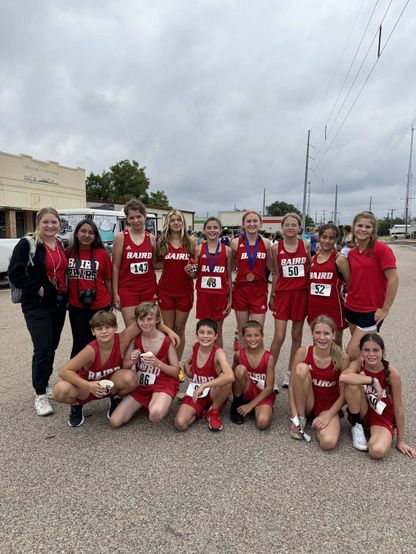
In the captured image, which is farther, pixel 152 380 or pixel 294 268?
pixel 294 268

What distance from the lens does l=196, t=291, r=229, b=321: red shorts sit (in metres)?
4.14

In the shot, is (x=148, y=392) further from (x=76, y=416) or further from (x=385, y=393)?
(x=385, y=393)

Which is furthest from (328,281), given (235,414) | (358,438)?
(235,414)

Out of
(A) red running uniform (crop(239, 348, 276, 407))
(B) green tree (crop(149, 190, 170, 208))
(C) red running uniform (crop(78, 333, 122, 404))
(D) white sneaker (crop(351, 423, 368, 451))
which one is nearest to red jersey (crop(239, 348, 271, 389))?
(A) red running uniform (crop(239, 348, 276, 407))

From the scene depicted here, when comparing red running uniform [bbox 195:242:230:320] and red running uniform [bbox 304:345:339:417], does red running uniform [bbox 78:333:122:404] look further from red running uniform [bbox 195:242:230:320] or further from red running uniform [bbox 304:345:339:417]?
red running uniform [bbox 304:345:339:417]

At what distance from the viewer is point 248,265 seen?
4.04 m

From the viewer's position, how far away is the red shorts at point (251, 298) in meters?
4.05

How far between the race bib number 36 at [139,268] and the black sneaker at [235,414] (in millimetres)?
1604

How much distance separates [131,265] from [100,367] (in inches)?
43.6

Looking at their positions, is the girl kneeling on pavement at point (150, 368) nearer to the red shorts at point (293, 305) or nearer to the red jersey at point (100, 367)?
the red jersey at point (100, 367)

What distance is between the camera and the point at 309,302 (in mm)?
3887

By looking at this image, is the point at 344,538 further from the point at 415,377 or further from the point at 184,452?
the point at 415,377

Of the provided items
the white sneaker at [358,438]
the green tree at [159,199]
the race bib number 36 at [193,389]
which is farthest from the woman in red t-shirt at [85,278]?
the green tree at [159,199]

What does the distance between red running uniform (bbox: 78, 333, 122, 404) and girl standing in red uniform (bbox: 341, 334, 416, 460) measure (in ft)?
6.41
